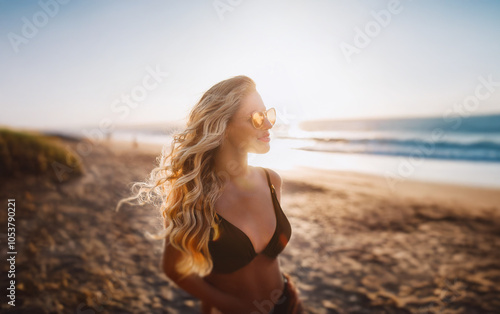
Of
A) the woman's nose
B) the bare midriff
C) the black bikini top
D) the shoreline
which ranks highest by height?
the woman's nose

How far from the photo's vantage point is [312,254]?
18.2 feet

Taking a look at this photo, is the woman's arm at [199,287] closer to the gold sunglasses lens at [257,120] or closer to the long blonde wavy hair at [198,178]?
the long blonde wavy hair at [198,178]

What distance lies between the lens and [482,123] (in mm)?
31406

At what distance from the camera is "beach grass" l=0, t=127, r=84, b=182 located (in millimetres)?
6937

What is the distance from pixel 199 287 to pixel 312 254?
3961 mm

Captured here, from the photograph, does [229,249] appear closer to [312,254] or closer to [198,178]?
[198,178]

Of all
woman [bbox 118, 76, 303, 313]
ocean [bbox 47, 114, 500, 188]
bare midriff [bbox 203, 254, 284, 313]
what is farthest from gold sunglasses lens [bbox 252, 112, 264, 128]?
ocean [bbox 47, 114, 500, 188]

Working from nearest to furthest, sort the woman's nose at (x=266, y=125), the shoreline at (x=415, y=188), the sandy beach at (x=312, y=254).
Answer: the woman's nose at (x=266, y=125), the sandy beach at (x=312, y=254), the shoreline at (x=415, y=188)

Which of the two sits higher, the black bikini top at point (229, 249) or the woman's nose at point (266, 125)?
the woman's nose at point (266, 125)

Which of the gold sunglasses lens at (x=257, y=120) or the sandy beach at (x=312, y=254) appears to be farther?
the sandy beach at (x=312, y=254)

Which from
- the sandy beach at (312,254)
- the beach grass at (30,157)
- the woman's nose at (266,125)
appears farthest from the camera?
the beach grass at (30,157)

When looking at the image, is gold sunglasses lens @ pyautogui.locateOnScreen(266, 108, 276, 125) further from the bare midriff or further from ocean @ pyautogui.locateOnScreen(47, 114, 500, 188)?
ocean @ pyautogui.locateOnScreen(47, 114, 500, 188)

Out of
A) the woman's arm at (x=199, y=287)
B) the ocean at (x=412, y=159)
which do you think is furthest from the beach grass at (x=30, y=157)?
the woman's arm at (x=199, y=287)

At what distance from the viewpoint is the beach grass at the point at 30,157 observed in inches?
273
